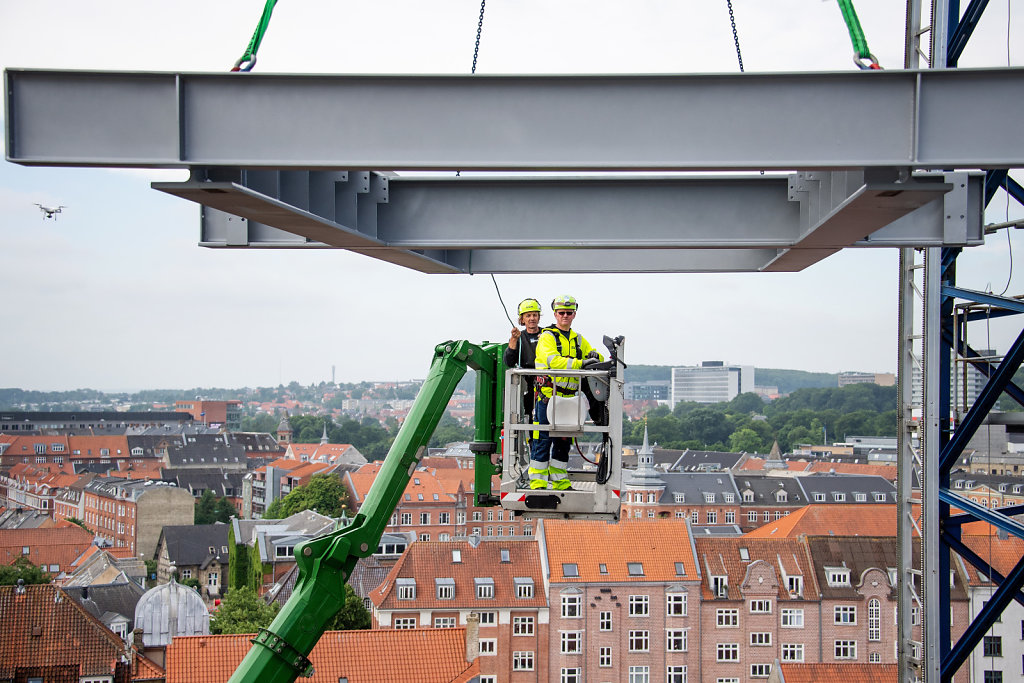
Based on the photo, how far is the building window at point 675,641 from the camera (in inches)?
1896

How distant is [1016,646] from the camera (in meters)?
42.6

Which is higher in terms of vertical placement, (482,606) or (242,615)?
(482,606)

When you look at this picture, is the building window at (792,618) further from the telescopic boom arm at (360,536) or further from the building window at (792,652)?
the telescopic boom arm at (360,536)

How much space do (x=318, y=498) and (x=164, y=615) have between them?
36.7 metres

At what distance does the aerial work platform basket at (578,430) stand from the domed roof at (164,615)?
47757mm

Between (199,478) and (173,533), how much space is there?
125 ft

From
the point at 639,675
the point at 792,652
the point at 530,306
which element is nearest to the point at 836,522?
the point at 792,652

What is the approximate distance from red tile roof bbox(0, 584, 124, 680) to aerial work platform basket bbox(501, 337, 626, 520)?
3248 cm

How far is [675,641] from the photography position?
4819 cm

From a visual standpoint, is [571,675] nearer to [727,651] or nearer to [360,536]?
[727,651]

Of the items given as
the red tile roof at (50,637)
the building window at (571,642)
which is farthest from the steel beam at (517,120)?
the building window at (571,642)

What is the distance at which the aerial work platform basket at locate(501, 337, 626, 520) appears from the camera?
27.3 feet

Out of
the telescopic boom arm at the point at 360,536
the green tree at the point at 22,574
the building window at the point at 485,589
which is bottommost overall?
the green tree at the point at 22,574

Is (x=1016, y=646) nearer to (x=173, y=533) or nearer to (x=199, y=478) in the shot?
(x=173, y=533)
